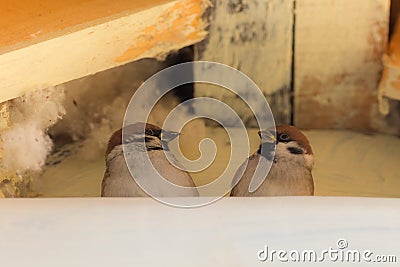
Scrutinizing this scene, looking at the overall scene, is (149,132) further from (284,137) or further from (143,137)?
(284,137)

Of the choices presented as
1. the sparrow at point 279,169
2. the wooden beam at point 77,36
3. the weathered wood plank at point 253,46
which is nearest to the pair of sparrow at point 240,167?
the sparrow at point 279,169

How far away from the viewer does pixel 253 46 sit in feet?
4.44

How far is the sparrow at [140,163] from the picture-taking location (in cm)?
99

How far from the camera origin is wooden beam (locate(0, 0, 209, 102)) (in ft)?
3.37

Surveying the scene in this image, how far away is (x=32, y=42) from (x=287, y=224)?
0.49 metres

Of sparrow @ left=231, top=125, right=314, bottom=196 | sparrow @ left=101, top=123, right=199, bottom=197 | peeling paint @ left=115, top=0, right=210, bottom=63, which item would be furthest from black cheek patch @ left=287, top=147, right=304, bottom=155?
peeling paint @ left=115, top=0, right=210, bottom=63

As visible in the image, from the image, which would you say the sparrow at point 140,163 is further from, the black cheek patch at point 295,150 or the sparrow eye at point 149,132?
the black cheek patch at point 295,150

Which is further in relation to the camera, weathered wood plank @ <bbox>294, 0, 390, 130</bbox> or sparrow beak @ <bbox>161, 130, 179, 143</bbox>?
weathered wood plank @ <bbox>294, 0, 390, 130</bbox>

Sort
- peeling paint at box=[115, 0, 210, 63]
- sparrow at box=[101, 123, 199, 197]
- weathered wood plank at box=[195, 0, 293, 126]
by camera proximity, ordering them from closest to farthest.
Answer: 1. sparrow at box=[101, 123, 199, 197]
2. peeling paint at box=[115, 0, 210, 63]
3. weathered wood plank at box=[195, 0, 293, 126]

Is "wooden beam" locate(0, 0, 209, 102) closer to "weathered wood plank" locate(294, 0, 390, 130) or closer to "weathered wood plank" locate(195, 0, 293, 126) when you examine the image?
"weathered wood plank" locate(195, 0, 293, 126)

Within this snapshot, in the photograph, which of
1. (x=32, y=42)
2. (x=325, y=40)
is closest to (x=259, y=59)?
(x=325, y=40)

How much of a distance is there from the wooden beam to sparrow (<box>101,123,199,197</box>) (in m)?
0.13

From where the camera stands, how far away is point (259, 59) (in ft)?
4.46

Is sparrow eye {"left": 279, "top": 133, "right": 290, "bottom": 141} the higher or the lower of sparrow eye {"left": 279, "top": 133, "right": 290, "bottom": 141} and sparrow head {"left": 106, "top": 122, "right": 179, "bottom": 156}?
the lower
